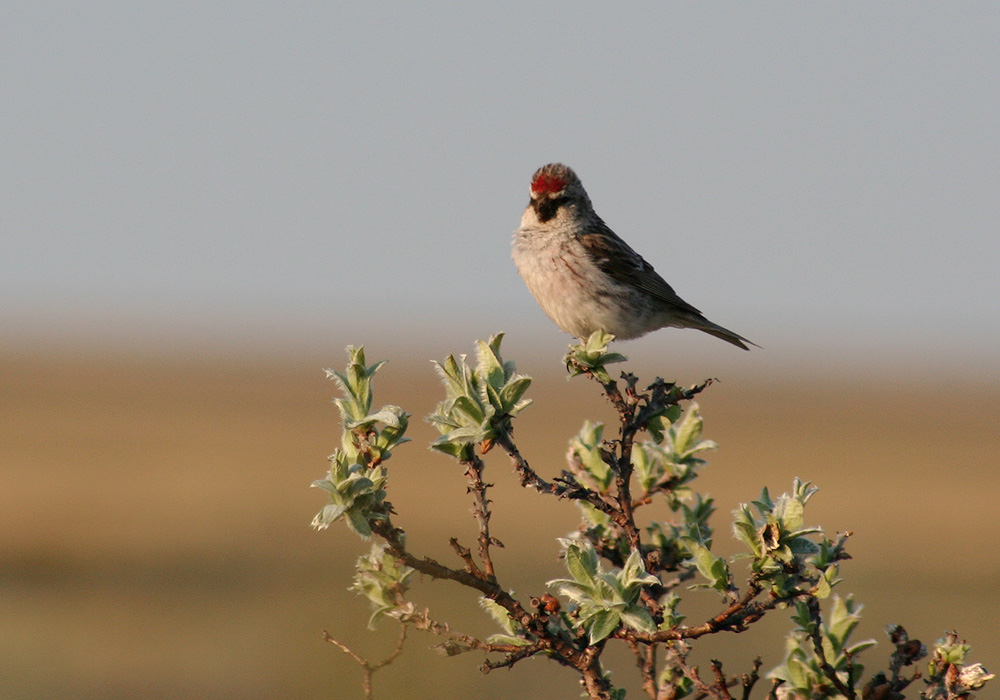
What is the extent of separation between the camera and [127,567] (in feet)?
68.6

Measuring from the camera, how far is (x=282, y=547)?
74.8 ft

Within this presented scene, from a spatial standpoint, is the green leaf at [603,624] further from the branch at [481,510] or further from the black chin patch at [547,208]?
the black chin patch at [547,208]

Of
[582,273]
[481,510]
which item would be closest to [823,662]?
[481,510]

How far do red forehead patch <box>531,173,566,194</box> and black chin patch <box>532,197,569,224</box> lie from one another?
2.6 inches

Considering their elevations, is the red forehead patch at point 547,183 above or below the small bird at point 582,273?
above

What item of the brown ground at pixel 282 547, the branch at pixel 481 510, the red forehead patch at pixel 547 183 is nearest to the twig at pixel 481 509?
the branch at pixel 481 510

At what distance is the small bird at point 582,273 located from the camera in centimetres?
780

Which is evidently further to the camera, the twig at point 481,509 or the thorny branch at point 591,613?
the twig at point 481,509

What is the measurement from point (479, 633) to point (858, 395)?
8052cm

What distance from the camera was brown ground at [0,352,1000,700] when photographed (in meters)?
15.4

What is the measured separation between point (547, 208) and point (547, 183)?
19 centimetres

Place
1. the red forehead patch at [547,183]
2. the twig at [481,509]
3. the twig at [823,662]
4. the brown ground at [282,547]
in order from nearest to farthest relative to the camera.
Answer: the twig at [481,509]
the twig at [823,662]
the red forehead patch at [547,183]
the brown ground at [282,547]

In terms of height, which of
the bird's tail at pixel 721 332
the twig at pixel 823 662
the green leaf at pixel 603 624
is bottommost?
the twig at pixel 823 662

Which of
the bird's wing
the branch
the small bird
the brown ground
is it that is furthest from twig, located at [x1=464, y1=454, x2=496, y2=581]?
the brown ground
